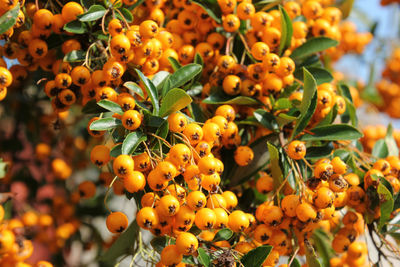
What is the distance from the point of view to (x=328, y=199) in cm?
164

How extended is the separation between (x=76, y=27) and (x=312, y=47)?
1236 mm

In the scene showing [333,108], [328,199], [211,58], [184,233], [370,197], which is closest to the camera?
[184,233]

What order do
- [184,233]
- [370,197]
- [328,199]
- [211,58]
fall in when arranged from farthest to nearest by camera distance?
[211,58]
[370,197]
[328,199]
[184,233]

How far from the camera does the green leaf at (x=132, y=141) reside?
1.53m

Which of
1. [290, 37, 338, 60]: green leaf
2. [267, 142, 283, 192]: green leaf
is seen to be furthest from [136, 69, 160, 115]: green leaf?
[290, 37, 338, 60]: green leaf

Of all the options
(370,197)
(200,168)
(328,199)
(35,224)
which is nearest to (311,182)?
(328,199)

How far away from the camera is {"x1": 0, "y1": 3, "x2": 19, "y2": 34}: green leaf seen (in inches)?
63.2

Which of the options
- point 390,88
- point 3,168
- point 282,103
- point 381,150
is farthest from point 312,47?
point 390,88

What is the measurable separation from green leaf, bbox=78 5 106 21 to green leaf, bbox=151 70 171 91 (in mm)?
362

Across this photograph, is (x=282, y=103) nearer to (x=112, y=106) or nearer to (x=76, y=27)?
(x=112, y=106)

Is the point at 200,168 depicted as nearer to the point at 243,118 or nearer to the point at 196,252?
the point at 196,252

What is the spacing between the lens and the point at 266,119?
6.35ft

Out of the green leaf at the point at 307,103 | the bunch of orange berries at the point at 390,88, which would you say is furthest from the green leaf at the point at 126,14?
the bunch of orange berries at the point at 390,88

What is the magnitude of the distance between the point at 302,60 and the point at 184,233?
125 cm
